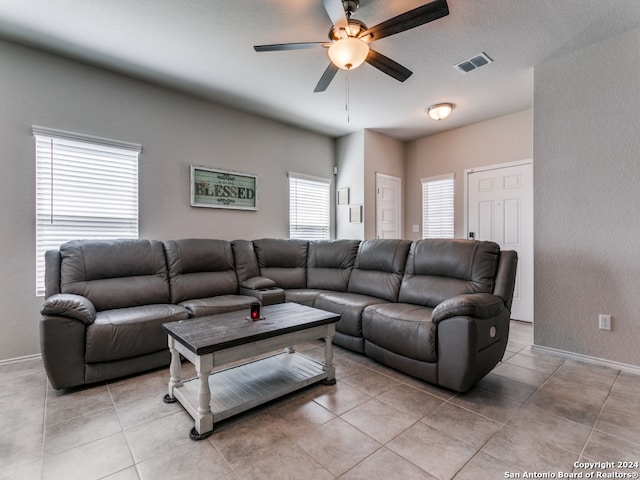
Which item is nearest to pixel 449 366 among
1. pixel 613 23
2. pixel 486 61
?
pixel 486 61

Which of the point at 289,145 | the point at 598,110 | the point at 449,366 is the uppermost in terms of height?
the point at 289,145

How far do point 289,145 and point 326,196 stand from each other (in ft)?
3.44

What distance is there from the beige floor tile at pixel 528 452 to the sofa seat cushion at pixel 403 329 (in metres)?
0.62

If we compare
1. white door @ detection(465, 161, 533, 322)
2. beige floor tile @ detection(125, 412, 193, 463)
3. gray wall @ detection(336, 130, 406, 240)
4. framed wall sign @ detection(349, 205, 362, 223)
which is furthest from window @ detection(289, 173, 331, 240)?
beige floor tile @ detection(125, 412, 193, 463)

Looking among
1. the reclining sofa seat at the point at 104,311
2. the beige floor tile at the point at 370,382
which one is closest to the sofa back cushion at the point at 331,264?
the beige floor tile at the point at 370,382

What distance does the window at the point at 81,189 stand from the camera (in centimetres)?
281

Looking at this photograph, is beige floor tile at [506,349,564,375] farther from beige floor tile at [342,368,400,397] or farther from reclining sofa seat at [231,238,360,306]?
reclining sofa seat at [231,238,360,306]

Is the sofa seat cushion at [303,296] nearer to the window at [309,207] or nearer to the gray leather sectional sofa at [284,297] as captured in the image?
the gray leather sectional sofa at [284,297]

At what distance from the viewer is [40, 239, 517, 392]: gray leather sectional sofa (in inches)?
84.1

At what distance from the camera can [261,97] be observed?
3.73 m

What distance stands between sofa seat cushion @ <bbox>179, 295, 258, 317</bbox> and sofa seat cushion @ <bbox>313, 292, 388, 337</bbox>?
29.5 inches

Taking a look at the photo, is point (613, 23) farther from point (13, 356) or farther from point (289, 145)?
point (13, 356)

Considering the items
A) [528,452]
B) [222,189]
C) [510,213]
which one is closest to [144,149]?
[222,189]

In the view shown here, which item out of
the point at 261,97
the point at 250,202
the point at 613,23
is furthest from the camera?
the point at 250,202
